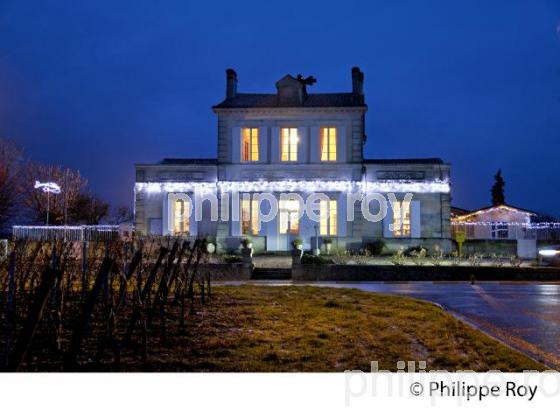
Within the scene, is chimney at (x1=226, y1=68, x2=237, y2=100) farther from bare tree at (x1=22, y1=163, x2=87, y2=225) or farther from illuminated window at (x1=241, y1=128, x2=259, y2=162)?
bare tree at (x1=22, y1=163, x2=87, y2=225)

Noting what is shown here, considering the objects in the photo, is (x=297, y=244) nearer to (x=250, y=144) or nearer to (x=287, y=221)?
(x=287, y=221)

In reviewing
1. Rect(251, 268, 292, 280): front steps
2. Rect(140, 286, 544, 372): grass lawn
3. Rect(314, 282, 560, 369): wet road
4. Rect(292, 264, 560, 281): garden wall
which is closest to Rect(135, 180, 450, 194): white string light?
Rect(251, 268, 292, 280): front steps

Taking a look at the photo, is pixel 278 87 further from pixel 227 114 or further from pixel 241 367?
pixel 241 367

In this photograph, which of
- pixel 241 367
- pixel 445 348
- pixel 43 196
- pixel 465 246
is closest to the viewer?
pixel 241 367

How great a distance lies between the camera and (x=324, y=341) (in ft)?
24.5

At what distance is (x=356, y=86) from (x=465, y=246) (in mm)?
9724

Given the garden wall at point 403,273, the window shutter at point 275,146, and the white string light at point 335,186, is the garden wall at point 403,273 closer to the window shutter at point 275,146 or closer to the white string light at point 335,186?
the white string light at point 335,186

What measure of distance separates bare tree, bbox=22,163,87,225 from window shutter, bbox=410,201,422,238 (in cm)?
2648

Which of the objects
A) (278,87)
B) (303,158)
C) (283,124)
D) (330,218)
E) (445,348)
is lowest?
(445,348)

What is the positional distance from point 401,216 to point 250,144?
8322 mm

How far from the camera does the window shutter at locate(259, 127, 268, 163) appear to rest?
86.4 ft

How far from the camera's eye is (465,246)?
2500 centimetres

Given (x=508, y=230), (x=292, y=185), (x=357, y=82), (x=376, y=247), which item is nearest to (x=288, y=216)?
(x=292, y=185)

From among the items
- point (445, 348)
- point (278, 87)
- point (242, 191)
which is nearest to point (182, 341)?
point (445, 348)
